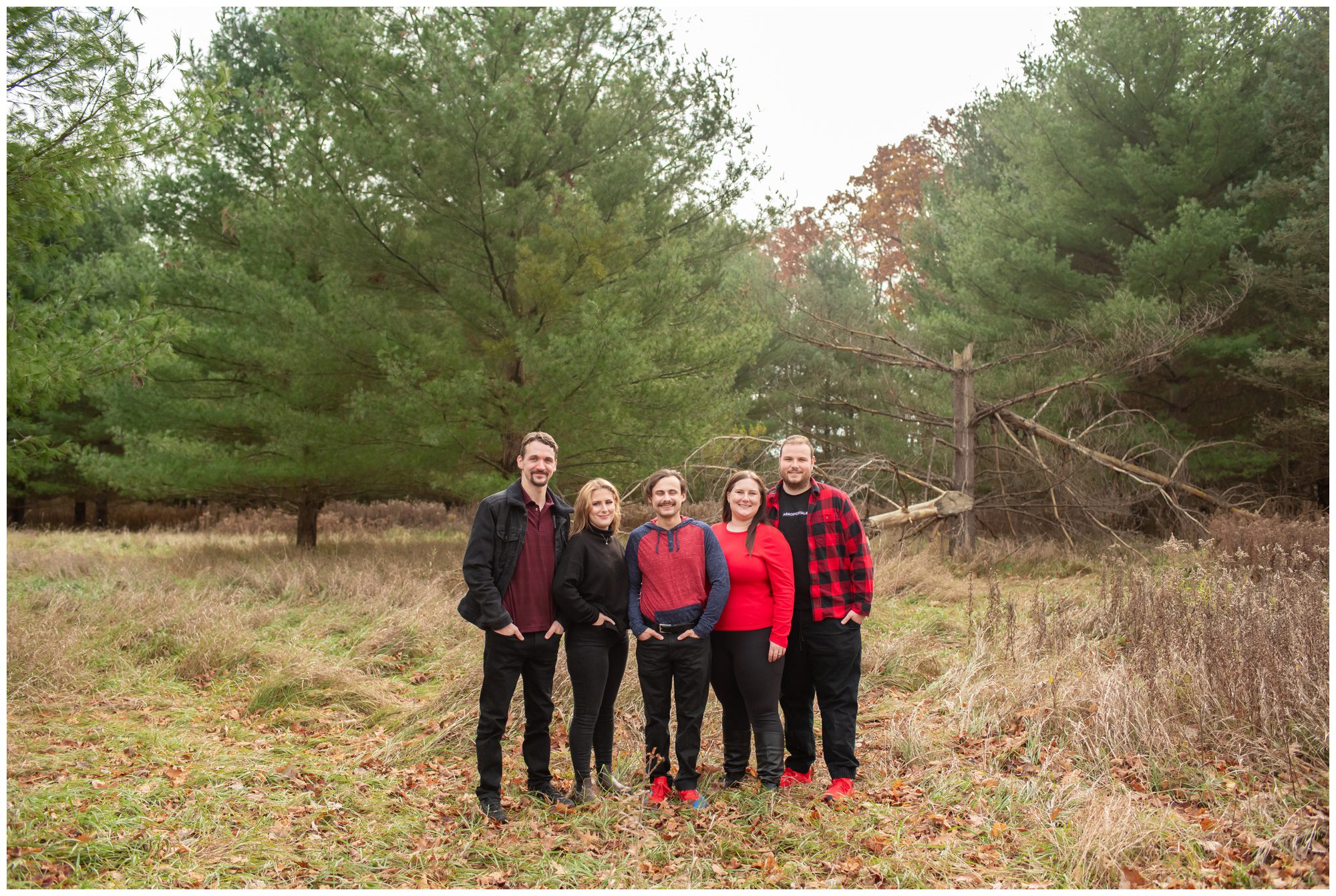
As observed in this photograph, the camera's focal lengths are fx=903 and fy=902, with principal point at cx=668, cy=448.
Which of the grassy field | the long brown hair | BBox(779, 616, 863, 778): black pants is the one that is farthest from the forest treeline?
BBox(779, 616, 863, 778): black pants

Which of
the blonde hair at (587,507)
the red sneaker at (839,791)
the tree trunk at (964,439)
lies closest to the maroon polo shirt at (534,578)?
the blonde hair at (587,507)

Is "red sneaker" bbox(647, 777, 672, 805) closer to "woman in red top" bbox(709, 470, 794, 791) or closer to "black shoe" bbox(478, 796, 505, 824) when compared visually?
"woman in red top" bbox(709, 470, 794, 791)

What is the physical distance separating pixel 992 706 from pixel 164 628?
651 cm

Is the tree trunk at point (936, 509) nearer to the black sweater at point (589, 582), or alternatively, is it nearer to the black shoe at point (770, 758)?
the black shoe at point (770, 758)

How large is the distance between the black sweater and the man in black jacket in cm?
10

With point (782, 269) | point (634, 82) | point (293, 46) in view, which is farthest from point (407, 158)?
point (782, 269)

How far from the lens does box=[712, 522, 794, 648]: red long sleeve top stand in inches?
173

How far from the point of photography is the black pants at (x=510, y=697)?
4332 millimetres

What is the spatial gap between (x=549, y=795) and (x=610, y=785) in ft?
0.99

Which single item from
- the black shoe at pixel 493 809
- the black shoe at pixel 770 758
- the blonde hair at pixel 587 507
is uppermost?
the blonde hair at pixel 587 507

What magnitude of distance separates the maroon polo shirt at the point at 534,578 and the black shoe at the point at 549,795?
81 centimetres

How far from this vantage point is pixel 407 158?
36.2 feet

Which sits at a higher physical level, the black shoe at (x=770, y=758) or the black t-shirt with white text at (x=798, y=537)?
→ the black t-shirt with white text at (x=798, y=537)

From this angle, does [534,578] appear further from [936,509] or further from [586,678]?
[936,509]
